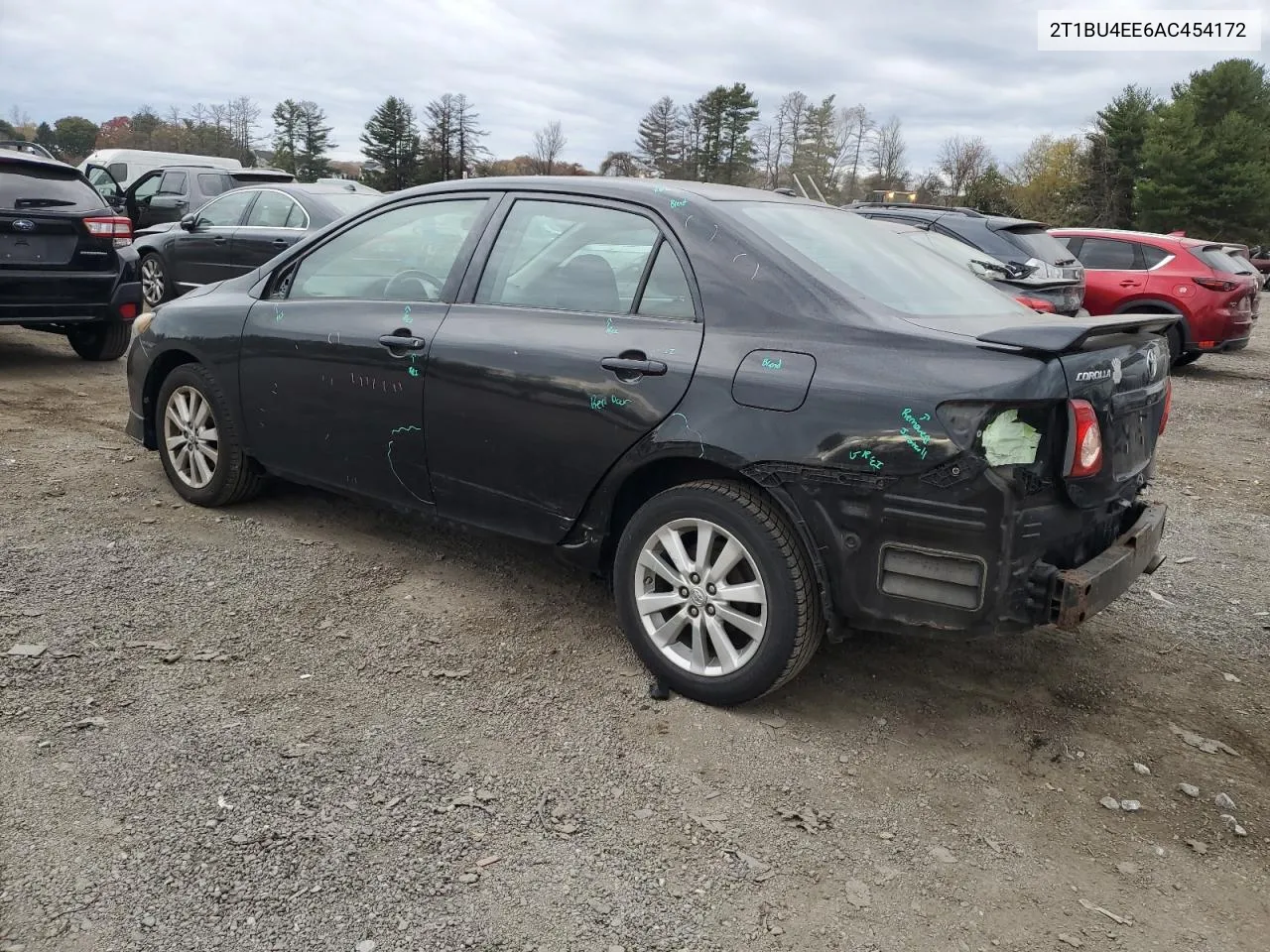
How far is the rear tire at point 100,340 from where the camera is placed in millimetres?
8859

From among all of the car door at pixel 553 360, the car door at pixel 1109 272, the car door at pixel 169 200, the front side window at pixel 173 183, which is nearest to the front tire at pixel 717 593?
the car door at pixel 553 360

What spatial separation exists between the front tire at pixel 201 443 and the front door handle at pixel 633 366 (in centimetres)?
219

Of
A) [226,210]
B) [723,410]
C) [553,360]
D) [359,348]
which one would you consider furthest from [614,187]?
[226,210]

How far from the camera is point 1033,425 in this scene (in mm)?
2781

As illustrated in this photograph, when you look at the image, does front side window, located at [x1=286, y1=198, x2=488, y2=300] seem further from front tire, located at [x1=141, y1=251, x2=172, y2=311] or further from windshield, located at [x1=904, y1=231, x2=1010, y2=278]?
front tire, located at [x1=141, y1=251, x2=172, y2=311]

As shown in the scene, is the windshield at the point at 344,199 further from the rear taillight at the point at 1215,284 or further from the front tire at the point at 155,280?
the rear taillight at the point at 1215,284

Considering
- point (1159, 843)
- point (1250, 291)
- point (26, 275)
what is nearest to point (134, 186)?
point (26, 275)

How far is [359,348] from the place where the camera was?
4.07 meters

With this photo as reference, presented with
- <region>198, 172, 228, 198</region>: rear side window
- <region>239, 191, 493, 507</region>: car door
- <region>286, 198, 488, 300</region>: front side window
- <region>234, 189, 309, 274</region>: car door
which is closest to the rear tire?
<region>234, 189, 309, 274</region>: car door

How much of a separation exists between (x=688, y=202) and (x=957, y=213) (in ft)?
27.5

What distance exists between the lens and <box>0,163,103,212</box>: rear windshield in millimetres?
7559

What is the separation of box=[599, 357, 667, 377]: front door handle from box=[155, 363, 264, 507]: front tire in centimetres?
219

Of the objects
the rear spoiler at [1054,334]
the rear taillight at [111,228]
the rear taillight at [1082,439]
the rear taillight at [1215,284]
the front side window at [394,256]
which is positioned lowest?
the rear taillight at [1082,439]

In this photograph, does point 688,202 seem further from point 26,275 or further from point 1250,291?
point 1250,291
